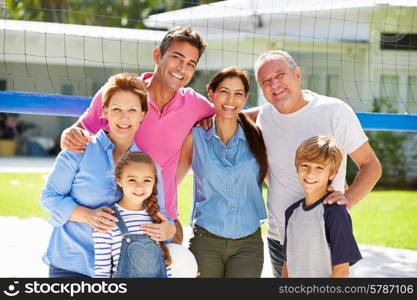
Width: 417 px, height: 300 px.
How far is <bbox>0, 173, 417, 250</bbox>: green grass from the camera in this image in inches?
342

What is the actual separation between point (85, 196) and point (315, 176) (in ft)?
3.44

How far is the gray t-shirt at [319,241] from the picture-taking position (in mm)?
3035

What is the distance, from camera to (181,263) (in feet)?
10.3

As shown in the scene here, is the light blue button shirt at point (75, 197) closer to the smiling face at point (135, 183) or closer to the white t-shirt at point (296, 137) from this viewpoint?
the smiling face at point (135, 183)

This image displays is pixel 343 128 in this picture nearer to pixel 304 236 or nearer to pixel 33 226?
pixel 304 236

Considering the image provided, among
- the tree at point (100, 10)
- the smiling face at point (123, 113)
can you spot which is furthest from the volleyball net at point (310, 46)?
the smiling face at point (123, 113)

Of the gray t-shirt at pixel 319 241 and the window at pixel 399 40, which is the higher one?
the window at pixel 399 40

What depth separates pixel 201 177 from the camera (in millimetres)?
3516

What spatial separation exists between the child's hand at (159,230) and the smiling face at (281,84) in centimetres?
92

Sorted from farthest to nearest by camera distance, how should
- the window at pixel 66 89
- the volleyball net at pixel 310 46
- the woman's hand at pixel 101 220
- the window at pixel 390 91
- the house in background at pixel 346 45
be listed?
the window at pixel 66 89 → the window at pixel 390 91 → the house in background at pixel 346 45 → the volleyball net at pixel 310 46 → the woman's hand at pixel 101 220

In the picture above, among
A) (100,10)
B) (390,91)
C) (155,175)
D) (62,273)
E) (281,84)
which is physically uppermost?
(100,10)

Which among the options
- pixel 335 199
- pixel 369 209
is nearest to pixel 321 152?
pixel 335 199

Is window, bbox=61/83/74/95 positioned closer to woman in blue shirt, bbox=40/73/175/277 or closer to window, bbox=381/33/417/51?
window, bbox=381/33/417/51

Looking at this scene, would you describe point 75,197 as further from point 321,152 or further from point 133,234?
point 321,152
